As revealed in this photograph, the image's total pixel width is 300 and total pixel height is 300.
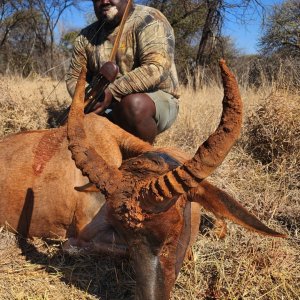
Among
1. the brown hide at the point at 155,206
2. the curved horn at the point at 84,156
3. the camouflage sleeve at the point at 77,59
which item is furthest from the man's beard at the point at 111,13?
the brown hide at the point at 155,206

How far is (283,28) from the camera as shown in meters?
16.3

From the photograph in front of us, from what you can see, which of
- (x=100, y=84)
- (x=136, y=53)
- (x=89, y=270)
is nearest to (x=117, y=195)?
(x=89, y=270)

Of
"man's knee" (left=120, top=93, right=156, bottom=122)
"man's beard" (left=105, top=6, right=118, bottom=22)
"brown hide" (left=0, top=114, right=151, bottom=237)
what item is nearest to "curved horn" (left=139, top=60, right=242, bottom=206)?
"brown hide" (left=0, top=114, right=151, bottom=237)

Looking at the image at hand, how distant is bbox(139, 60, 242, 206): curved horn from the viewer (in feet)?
5.56

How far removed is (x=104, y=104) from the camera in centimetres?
422

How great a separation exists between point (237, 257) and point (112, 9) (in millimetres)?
2651

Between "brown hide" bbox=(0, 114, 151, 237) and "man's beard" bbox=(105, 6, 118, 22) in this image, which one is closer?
"brown hide" bbox=(0, 114, 151, 237)

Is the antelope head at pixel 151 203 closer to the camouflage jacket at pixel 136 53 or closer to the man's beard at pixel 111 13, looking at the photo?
the camouflage jacket at pixel 136 53

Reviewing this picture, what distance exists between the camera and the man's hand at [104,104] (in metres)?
4.19

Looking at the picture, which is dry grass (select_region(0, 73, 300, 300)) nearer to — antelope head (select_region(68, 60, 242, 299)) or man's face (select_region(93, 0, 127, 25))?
antelope head (select_region(68, 60, 242, 299))

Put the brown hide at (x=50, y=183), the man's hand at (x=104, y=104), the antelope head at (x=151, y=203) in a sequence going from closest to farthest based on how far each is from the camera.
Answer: the antelope head at (x=151, y=203)
the brown hide at (x=50, y=183)
the man's hand at (x=104, y=104)

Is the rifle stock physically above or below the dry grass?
above

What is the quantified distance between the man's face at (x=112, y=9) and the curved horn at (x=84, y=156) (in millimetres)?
2164

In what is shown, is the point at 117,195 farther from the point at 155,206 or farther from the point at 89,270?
the point at 89,270
